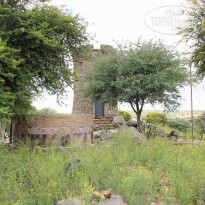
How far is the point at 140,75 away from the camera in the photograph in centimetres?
1362

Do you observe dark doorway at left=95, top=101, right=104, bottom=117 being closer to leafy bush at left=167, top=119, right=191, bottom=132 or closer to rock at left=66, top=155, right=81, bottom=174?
leafy bush at left=167, top=119, right=191, bottom=132

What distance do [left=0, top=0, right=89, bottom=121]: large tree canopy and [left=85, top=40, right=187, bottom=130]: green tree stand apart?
153 inches

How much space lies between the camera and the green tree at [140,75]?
1370cm

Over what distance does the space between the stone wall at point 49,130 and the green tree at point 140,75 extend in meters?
5.14

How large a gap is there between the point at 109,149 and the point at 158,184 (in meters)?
2.59

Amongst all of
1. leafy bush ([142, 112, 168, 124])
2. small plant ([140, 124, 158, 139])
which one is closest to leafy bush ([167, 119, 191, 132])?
leafy bush ([142, 112, 168, 124])

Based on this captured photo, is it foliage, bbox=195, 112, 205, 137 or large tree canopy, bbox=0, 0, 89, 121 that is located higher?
large tree canopy, bbox=0, 0, 89, 121

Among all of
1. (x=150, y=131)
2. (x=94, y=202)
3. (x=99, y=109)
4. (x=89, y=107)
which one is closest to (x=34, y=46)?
(x=150, y=131)

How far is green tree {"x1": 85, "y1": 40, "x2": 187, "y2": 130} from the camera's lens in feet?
45.0

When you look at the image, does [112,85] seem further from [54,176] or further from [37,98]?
[54,176]

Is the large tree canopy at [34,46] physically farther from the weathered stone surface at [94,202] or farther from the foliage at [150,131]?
the weathered stone surface at [94,202]

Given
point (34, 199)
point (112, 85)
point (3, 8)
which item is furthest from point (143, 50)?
point (34, 199)

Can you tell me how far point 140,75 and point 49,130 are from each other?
6.96 metres

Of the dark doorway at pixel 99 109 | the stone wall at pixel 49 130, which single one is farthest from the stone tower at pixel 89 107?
the stone wall at pixel 49 130
